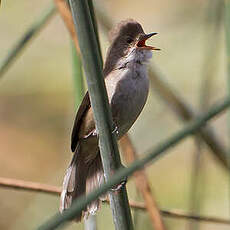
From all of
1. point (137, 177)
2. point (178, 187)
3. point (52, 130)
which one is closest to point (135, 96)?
point (137, 177)

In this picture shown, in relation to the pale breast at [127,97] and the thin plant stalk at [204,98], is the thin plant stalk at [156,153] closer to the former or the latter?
the pale breast at [127,97]

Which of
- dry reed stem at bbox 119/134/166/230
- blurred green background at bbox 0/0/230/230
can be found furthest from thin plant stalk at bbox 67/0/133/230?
blurred green background at bbox 0/0/230/230

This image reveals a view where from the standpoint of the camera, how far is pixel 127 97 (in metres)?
2.53

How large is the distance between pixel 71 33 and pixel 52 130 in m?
2.64

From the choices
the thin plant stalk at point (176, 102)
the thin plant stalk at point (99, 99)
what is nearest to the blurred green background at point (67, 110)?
the thin plant stalk at point (176, 102)

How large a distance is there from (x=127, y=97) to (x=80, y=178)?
35 cm

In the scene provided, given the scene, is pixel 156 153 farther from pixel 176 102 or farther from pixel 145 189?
pixel 176 102

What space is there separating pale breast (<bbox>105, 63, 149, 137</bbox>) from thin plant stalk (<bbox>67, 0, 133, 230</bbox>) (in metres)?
0.68

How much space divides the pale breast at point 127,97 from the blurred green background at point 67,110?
137cm

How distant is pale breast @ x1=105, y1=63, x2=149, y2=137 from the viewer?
8.26 ft

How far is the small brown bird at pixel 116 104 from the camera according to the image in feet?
8.27

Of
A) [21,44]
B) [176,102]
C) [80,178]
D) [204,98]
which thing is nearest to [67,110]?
[176,102]

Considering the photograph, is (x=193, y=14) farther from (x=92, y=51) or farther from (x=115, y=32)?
(x=92, y=51)

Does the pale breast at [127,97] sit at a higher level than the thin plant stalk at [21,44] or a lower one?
lower
